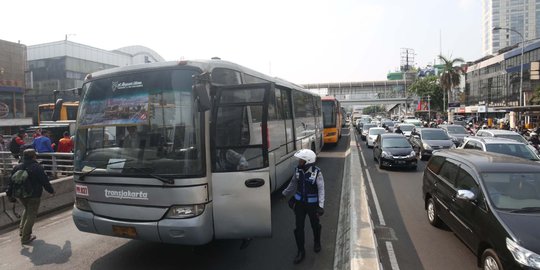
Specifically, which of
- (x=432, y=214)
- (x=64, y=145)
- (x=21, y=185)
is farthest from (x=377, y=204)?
(x=64, y=145)

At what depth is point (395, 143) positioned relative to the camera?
1655 cm

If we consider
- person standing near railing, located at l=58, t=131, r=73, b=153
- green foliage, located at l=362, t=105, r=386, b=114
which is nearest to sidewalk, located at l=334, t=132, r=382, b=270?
person standing near railing, located at l=58, t=131, r=73, b=153

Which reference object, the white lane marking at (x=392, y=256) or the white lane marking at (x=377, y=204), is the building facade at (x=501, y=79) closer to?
the white lane marking at (x=377, y=204)

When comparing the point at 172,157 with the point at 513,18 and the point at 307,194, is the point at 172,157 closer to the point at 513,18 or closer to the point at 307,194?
the point at 307,194

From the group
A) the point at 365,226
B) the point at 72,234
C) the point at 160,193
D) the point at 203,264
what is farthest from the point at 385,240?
the point at 72,234

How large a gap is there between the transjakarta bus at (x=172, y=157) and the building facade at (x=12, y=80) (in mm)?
50565

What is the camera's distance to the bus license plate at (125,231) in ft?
17.0

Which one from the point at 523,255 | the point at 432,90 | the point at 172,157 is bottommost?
the point at 523,255

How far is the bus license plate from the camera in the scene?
17.0 ft

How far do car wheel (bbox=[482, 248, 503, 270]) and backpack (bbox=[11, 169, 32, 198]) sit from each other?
7.40 meters

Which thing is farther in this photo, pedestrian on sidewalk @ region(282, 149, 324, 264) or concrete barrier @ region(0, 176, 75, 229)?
concrete barrier @ region(0, 176, 75, 229)

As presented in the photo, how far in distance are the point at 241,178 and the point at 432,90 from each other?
77750 millimetres

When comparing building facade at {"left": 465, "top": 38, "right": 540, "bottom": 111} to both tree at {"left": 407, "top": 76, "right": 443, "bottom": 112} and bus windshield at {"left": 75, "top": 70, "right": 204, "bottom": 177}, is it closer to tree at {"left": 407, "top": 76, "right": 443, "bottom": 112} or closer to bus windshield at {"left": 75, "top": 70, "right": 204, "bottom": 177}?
tree at {"left": 407, "top": 76, "right": 443, "bottom": 112}

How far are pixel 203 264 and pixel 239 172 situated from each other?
5.40ft
